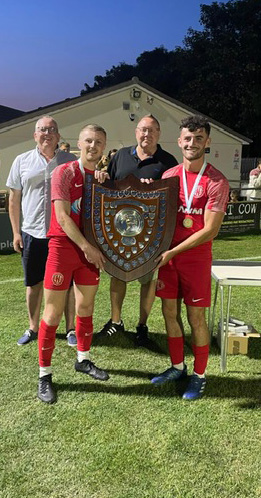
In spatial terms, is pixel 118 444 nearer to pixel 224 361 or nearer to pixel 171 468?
pixel 171 468

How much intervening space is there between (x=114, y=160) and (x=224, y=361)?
75.1 inches

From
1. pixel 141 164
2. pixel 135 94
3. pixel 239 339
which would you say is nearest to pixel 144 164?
pixel 141 164

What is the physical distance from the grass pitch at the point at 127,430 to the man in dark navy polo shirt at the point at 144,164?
1.23 ft

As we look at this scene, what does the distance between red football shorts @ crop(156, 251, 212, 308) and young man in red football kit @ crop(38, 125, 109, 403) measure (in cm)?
50

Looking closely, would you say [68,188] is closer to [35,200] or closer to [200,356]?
[35,200]

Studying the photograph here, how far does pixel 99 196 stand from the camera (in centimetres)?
302

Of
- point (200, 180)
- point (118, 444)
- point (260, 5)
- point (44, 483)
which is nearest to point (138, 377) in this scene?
point (118, 444)

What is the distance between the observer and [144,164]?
Result: 3.84 meters

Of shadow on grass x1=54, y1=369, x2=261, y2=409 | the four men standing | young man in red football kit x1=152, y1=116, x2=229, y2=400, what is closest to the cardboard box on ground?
shadow on grass x1=54, y1=369, x2=261, y2=409

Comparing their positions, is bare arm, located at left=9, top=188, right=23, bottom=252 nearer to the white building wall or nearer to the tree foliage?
the white building wall

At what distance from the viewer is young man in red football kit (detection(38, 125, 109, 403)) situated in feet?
9.86

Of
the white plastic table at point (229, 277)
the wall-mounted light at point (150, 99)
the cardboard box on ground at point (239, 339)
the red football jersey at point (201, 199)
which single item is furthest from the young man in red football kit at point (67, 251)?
the wall-mounted light at point (150, 99)

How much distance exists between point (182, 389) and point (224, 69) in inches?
1238

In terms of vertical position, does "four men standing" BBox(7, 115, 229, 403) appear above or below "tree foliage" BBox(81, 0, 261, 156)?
below
